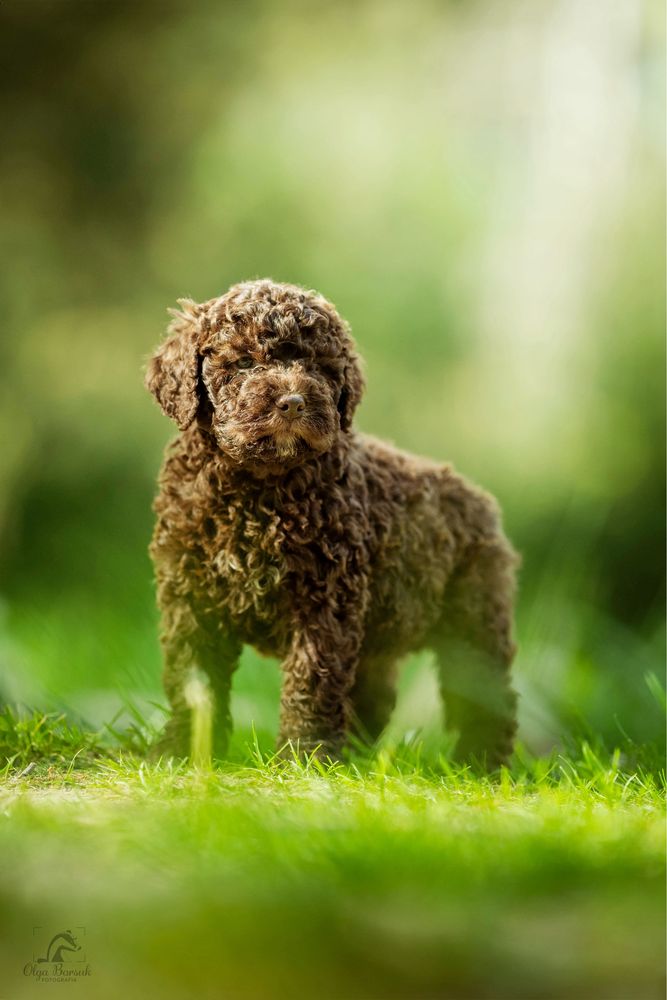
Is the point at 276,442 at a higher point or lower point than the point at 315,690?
higher

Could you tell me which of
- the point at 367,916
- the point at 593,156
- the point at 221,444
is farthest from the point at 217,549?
the point at 593,156

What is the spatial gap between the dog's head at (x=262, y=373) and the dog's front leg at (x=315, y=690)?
1.64ft

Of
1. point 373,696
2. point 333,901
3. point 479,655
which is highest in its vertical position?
point 333,901

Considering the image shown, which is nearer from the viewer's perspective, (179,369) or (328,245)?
(179,369)

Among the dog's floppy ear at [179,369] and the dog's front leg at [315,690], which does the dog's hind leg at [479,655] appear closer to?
the dog's front leg at [315,690]

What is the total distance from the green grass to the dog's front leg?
788 mm

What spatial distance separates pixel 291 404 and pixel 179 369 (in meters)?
0.45

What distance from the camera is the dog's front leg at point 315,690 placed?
300 cm

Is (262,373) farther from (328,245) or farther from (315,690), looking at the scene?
(328,245)

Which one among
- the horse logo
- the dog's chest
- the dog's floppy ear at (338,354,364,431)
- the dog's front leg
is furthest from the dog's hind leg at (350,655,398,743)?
the horse logo

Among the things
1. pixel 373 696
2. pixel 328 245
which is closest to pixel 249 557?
pixel 373 696

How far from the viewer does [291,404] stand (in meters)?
2.74

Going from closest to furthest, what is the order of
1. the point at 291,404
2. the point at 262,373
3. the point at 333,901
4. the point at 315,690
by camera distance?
1. the point at 333,901
2. the point at 291,404
3. the point at 262,373
4. the point at 315,690

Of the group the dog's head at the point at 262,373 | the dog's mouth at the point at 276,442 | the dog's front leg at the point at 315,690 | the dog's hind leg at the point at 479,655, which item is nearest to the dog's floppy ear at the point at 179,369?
the dog's head at the point at 262,373
